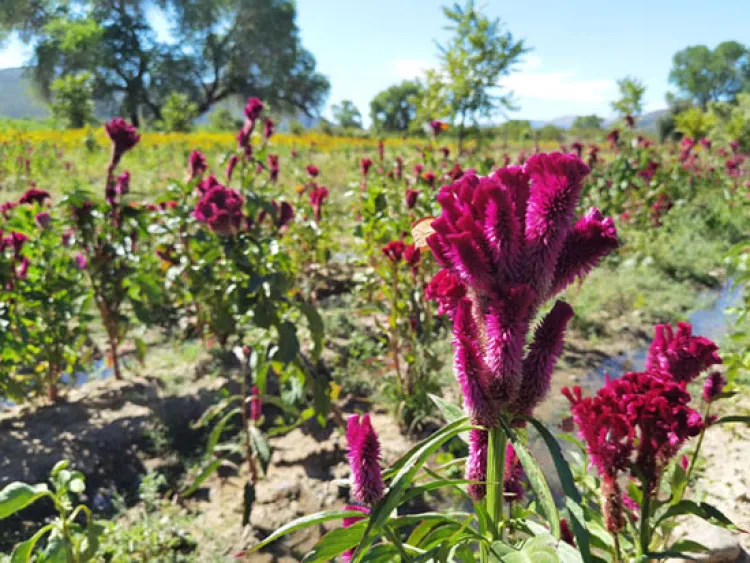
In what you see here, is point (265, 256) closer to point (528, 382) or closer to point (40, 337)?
point (40, 337)

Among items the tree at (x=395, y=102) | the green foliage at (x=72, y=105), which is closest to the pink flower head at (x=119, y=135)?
the green foliage at (x=72, y=105)

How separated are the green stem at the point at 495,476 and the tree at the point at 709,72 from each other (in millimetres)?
83438

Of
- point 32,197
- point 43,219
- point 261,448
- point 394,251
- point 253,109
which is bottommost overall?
point 261,448

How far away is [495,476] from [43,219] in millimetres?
2832

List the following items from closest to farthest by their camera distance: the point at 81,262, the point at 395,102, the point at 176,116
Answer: the point at 81,262 → the point at 176,116 → the point at 395,102

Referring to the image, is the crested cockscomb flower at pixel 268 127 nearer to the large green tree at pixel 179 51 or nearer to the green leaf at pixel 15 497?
the green leaf at pixel 15 497

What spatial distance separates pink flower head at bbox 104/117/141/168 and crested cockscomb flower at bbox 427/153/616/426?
8.43 ft

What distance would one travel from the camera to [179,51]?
3447 centimetres

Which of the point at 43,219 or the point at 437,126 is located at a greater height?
the point at 437,126

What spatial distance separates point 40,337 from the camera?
303 centimetres

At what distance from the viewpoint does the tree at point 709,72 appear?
72000mm

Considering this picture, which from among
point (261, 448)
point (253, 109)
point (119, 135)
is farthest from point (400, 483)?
point (119, 135)

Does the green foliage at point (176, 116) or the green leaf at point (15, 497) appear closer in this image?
the green leaf at point (15, 497)

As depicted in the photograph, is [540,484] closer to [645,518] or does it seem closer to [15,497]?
[645,518]
